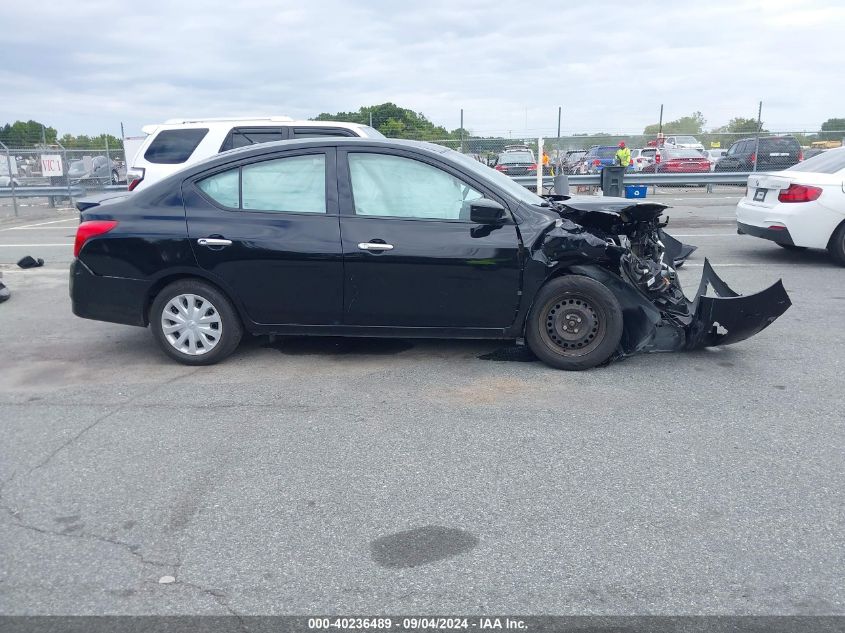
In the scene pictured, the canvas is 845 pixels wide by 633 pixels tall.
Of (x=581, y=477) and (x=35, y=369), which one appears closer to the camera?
(x=581, y=477)

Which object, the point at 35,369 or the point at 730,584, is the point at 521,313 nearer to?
the point at 730,584

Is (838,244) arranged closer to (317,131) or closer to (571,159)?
(317,131)

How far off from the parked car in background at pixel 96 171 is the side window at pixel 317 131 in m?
13.3

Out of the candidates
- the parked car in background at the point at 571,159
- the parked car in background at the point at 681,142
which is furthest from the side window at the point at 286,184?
the parked car in background at the point at 681,142

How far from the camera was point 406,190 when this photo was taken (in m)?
5.57

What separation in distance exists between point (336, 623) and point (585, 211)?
384 centimetres

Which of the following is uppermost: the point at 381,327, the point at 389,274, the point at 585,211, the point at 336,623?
the point at 585,211

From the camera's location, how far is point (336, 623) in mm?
2803

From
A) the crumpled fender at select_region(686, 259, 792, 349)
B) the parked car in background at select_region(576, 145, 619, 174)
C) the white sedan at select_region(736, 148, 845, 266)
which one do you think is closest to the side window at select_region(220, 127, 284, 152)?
the white sedan at select_region(736, 148, 845, 266)

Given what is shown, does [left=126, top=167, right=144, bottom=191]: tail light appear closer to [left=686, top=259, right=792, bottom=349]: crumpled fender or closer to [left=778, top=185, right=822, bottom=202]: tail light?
[left=686, top=259, right=792, bottom=349]: crumpled fender

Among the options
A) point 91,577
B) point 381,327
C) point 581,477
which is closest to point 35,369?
point 381,327

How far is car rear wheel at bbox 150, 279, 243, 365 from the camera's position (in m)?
5.63

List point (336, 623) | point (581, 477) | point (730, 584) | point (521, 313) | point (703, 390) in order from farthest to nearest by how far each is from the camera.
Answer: point (521, 313)
point (703, 390)
point (581, 477)
point (730, 584)
point (336, 623)

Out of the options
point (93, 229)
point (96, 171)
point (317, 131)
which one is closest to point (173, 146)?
point (317, 131)
